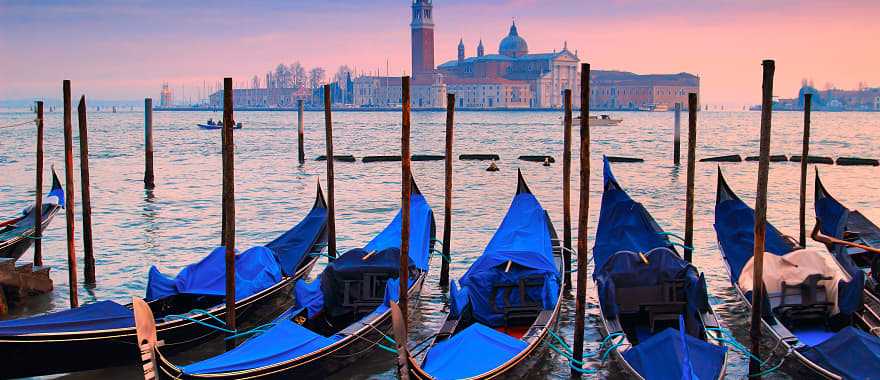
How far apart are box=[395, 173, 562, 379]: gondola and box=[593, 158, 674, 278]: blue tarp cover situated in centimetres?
47

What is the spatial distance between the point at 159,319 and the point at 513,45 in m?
104

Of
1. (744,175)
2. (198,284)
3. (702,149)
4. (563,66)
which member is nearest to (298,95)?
(563,66)

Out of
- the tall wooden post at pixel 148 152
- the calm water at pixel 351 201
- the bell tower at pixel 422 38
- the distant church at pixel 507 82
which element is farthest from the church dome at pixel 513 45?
the tall wooden post at pixel 148 152

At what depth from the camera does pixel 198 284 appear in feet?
20.2

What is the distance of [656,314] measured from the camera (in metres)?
5.85

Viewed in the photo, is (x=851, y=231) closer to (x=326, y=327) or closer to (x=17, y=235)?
(x=326, y=327)

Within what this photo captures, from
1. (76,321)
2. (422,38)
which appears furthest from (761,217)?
(422,38)

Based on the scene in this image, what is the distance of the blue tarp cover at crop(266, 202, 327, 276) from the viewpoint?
741 cm

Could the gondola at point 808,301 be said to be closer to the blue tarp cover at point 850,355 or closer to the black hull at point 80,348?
the blue tarp cover at point 850,355

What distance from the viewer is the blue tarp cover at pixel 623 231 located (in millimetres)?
7141

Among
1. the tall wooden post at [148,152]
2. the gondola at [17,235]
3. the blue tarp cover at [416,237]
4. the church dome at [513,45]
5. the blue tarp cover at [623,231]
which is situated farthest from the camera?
the church dome at [513,45]

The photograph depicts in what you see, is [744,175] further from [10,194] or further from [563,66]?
[563,66]

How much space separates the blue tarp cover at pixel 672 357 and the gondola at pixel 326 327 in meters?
1.57

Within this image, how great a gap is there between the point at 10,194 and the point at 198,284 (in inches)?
446
